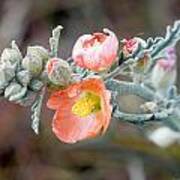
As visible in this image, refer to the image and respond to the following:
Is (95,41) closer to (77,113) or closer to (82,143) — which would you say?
(77,113)

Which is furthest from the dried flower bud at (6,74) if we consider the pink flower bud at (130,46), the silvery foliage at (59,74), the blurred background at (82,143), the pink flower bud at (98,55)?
the blurred background at (82,143)

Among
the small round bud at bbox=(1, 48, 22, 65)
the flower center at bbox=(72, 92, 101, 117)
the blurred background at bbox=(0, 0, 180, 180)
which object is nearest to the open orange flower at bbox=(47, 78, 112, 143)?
the flower center at bbox=(72, 92, 101, 117)

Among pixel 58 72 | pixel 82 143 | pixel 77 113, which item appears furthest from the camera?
pixel 82 143

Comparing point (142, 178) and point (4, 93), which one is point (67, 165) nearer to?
point (142, 178)

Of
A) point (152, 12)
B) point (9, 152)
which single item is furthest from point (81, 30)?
→ point (9, 152)

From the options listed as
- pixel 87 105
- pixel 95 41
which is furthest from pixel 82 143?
pixel 95 41

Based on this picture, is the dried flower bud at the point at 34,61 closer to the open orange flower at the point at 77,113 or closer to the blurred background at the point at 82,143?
the open orange flower at the point at 77,113
